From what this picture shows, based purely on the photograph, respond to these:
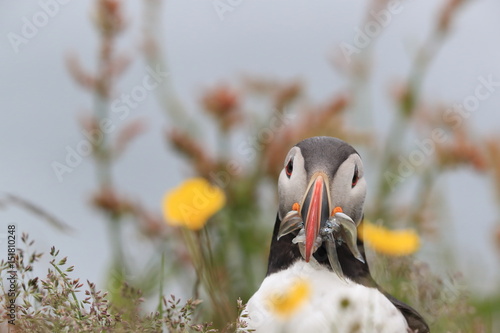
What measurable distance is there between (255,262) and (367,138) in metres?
1.18

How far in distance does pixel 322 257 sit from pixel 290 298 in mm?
550

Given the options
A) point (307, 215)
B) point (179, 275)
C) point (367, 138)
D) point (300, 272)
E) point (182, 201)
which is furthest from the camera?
point (367, 138)

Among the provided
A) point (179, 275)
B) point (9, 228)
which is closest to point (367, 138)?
point (179, 275)

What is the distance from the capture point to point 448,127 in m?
5.88

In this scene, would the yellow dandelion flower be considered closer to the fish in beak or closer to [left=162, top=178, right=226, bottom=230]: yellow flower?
the fish in beak

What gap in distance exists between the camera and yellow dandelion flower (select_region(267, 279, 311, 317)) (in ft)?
10.1

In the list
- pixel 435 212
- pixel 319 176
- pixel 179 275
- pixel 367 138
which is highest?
A: pixel 367 138

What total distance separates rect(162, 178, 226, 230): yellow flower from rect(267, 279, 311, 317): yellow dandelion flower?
1.61 ft

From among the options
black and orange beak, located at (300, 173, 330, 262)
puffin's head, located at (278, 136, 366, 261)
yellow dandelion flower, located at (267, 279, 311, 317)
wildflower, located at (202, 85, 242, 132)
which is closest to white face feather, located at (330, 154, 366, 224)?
puffin's head, located at (278, 136, 366, 261)

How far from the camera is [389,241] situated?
14.4ft

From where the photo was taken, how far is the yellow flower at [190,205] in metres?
3.71

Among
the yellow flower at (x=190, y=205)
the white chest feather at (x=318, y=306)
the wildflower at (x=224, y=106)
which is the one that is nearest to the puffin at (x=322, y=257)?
the white chest feather at (x=318, y=306)

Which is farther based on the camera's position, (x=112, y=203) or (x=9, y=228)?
(x=112, y=203)

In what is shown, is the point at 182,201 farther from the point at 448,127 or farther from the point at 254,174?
the point at 448,127
